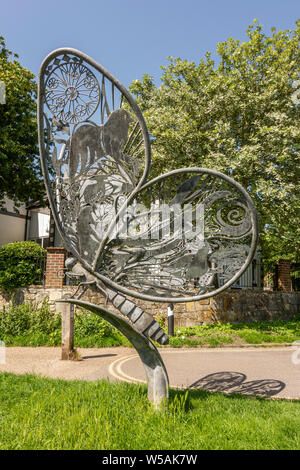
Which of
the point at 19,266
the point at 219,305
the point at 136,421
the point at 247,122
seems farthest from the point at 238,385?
the point at 247,122

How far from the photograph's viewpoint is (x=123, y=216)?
11.5 ft

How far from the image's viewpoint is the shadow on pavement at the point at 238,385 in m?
4.61

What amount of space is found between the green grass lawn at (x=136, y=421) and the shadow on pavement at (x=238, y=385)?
0.50 meters

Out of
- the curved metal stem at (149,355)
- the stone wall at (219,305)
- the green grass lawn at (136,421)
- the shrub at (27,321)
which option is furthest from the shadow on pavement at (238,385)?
the shrub at (27,321)

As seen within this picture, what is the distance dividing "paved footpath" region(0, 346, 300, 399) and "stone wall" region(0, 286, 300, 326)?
2031 millimetres

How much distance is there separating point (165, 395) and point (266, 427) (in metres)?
1.03

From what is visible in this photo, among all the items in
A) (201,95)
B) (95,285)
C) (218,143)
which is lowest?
(95,285)

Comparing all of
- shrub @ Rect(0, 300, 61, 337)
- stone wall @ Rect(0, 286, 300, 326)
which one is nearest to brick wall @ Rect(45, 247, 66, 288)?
stone wall @ Rect(0, 286, 300, 326)

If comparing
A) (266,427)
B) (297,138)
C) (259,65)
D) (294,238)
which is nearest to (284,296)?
(294,238)

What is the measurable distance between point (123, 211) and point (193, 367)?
3.89 meters

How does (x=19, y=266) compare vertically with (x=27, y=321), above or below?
above

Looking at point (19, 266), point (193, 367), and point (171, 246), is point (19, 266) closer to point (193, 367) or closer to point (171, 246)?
point (193, 367)

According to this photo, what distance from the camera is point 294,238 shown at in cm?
930
